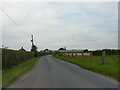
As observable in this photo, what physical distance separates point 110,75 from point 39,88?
6095 millimetres

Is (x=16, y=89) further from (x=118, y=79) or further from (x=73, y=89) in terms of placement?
(x=118, y=79)

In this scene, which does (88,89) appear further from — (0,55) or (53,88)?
(0,55)

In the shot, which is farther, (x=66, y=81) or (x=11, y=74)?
(x=11, y=74)

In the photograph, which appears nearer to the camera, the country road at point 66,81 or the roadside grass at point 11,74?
the country road at point 66,81

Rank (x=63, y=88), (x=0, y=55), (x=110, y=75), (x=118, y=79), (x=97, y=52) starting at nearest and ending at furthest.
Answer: (x=63, y=88) → (x=118, y=79) → (x=110, y=75) → (x=0, y=55) → (x=97, y=52)

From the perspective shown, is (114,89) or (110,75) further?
(110,75)

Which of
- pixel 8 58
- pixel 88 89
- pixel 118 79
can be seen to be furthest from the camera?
pixel 8 58

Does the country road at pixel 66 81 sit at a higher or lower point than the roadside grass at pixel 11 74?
higher

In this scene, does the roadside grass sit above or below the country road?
below

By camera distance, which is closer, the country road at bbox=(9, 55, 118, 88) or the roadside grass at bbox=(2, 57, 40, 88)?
the country road at bbox=(9, 55, 118, 88)

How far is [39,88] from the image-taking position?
1159 cm

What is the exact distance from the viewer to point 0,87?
40.5ft

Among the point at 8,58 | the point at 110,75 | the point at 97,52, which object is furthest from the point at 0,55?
Answer: the point at 97,52

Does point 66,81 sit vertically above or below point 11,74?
above
